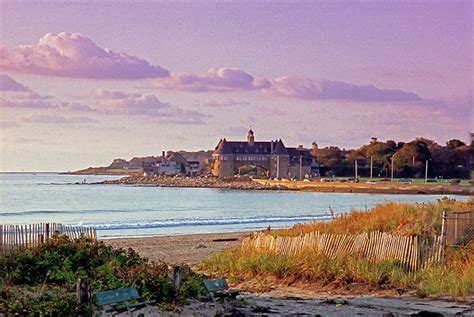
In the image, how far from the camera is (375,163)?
17412 cm

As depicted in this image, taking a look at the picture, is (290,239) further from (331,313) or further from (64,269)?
(64,269)

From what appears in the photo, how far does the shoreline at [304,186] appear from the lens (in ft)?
396

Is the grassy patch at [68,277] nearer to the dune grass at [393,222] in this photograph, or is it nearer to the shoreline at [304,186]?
the dune grass at [393,222]

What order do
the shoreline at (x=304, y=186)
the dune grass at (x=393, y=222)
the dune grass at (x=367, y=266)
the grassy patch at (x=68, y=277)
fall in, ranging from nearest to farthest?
1. the grassy patch at (x=68, y=277)
2. the dune grass at (x=367, y=266)
3. the dune grass at (x=393, y=222)
4. the shoreline at (x=304, y=186)

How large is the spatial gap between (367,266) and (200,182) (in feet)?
500

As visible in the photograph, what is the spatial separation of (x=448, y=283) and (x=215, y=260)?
673 cm

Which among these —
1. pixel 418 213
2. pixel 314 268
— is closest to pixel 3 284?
pixel 314 268

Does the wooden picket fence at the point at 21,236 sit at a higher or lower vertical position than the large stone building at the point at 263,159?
lower

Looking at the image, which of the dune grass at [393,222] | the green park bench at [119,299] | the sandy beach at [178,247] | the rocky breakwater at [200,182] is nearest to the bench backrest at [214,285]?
the green park bench at [119,299]

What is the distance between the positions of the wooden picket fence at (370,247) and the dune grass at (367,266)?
8.2 inches

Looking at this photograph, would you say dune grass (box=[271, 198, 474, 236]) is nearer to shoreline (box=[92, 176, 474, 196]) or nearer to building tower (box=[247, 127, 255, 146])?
shoreline (box=[92, 176, 474, 196])

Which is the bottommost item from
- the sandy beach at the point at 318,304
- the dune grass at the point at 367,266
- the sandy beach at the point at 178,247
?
the sandy beach at the point at 178,247

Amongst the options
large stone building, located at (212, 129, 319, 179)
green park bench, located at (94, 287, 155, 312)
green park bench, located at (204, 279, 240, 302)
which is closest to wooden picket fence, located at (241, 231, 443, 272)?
green park bench, located at (204, 279, 240, 302)

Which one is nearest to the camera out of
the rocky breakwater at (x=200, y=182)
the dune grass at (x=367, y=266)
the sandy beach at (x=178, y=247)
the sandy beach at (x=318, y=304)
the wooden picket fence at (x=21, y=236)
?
the sandy beach at (x=318, y=304)
